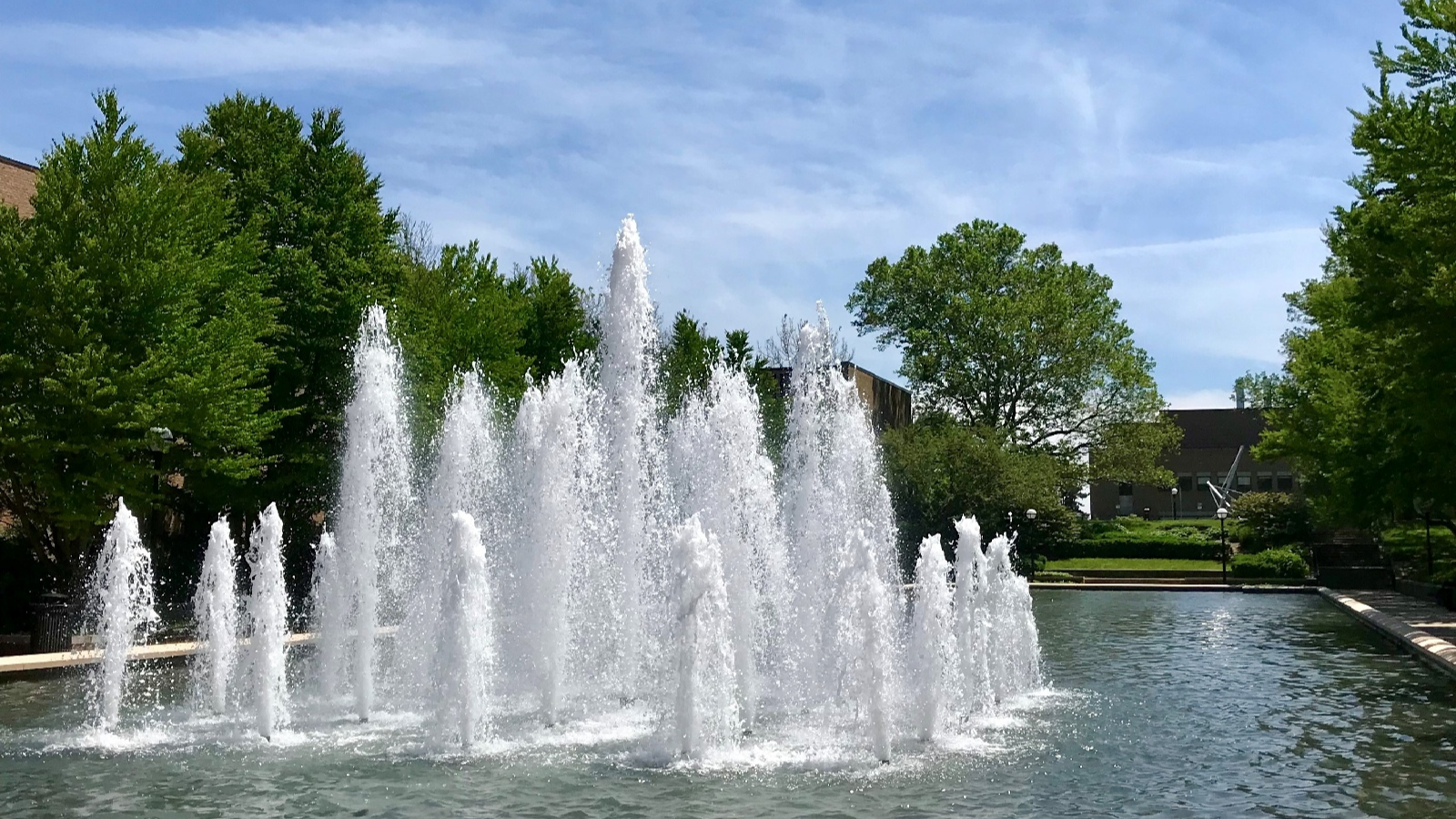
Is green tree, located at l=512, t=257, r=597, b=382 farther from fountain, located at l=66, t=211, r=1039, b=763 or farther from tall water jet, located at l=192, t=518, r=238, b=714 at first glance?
tall water jet, located at l=192, t=518, r=238, b=714

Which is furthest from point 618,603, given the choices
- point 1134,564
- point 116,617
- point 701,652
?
point 1134,564

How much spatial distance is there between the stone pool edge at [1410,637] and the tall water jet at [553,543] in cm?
1256

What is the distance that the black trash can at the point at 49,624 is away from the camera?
69.4ft

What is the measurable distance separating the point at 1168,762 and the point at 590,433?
9.62m

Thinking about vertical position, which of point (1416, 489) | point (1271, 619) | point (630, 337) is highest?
point (630, 337)

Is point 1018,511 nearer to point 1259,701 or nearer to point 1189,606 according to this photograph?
point 1189,606

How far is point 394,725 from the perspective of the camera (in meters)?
15.1

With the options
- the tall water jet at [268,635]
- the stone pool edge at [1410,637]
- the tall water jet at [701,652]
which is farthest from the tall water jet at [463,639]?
the stone pool edge at [1410,637]

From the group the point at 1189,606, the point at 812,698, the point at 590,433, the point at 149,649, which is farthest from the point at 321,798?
the point at 1189,606

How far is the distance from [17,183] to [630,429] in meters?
23.0

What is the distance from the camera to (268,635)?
15.0 metres

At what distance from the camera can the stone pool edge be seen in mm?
19797

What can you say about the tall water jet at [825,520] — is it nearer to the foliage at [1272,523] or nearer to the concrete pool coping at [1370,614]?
the concrete pool coping at [1370,614]

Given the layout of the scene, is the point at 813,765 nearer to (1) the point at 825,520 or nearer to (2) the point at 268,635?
(2) the point at 268,635
